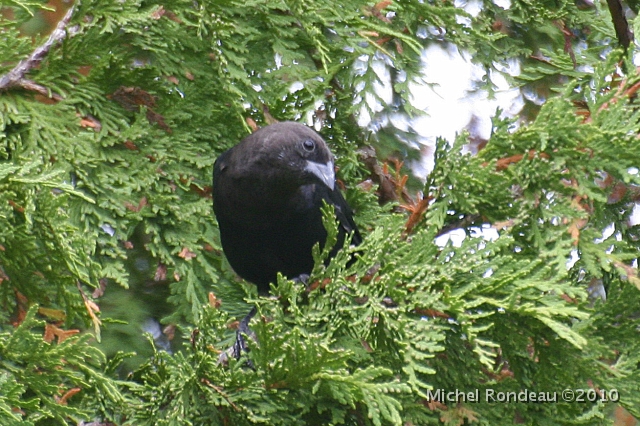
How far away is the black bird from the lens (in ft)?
11.2

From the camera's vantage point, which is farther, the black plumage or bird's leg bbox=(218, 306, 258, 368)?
the black plumage

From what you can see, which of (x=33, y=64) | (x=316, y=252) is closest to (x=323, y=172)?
Result: (x=316, y=252)

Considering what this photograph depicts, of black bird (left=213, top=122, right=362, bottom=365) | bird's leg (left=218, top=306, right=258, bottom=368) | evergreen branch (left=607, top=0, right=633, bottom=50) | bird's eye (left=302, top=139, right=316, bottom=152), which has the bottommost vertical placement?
bird's leg (left=218, top=306, right=258, bottom=368)

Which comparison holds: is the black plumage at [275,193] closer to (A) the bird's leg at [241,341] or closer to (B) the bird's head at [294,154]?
(B) the bird's head at [294,154]

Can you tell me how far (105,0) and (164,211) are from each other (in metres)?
0.87

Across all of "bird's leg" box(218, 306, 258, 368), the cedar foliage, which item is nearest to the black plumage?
the cedar foliage

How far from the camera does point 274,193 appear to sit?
346 centimetres

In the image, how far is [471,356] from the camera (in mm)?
2475

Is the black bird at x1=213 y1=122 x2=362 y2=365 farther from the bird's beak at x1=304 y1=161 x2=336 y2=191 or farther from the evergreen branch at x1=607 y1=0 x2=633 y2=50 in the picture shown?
the evergreen branch at x1=607 y1=0 x2=633 y2=50

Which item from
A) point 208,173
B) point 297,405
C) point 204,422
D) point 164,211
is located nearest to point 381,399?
point 297,405

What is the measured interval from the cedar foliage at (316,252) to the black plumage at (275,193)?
0.11 m

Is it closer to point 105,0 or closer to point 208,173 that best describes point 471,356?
point 208,173

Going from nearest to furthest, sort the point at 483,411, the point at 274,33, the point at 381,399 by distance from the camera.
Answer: the point at 381,399 < the point at 483,411 < the point at 274,33

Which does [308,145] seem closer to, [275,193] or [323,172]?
[323,172]
